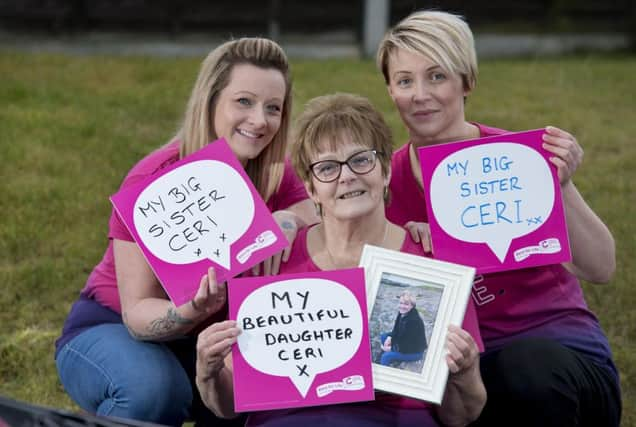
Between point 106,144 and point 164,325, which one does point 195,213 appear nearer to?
point 164,325

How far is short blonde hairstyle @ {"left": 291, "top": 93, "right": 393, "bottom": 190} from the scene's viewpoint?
2.30 metres

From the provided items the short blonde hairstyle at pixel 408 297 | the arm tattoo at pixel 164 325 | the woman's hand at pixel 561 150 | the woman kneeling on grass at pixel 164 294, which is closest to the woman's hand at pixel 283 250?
the woman kneeling on grass at pixel 164 294

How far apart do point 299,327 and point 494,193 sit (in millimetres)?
625

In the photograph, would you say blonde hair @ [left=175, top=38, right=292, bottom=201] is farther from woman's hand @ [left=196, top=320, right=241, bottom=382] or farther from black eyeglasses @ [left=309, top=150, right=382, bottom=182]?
woman's hand @ [left=196, top=320, right=241, bottom=382]

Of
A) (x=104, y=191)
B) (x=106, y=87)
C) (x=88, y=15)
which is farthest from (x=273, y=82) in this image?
(x=88, y=15)

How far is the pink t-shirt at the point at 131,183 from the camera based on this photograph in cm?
263

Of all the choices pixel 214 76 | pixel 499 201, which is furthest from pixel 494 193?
pixel 214 76

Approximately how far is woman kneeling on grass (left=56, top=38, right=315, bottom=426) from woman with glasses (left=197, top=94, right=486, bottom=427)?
0.60 ft

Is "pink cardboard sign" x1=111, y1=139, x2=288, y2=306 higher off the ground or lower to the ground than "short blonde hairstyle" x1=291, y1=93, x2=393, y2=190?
lower

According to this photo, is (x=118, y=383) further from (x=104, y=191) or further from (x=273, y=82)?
(x=104, y=191)

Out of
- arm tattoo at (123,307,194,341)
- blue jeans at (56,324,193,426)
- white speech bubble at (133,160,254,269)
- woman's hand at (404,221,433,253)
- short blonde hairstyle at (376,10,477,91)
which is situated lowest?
blue jeans at (56,324,193,426)

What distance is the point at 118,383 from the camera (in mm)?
2533

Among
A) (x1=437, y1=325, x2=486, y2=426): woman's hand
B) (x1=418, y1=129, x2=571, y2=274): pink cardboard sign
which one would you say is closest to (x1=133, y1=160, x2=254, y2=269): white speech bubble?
(x1=418, y1=129, x2=571, y2=274): pink cardboard sign

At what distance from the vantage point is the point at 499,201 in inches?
93.9
